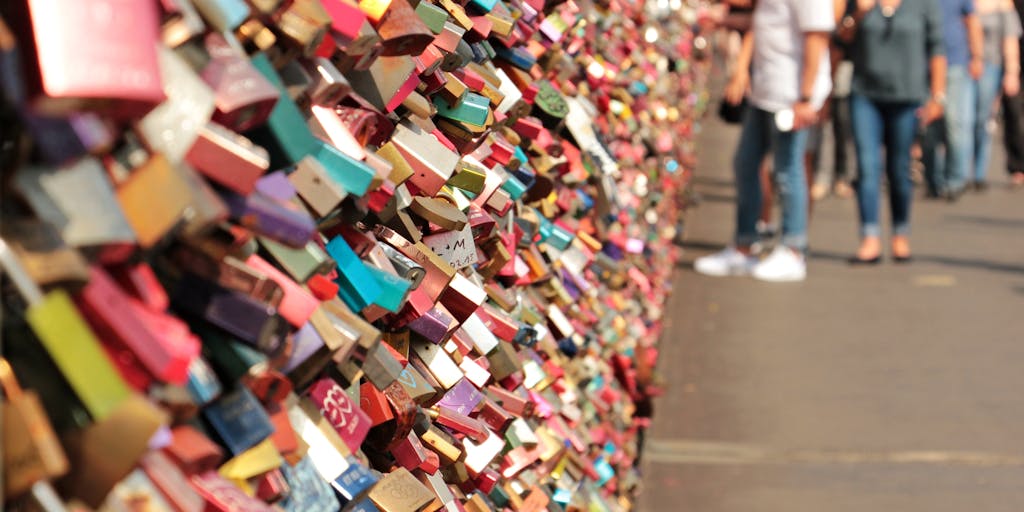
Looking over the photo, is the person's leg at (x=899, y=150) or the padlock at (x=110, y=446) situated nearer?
the padlock at (x=110, y=446)

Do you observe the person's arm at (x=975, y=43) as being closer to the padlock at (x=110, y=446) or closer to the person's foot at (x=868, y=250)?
the person's foot at (x=868, y=250)

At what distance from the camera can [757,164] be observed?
9.58 meters

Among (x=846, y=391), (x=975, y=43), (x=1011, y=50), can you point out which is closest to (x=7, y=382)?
(x=846, y=391)

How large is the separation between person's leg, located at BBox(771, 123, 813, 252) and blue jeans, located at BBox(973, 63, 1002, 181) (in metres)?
5.54

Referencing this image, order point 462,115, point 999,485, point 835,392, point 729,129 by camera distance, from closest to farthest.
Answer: point 462,115, point 999,485, point 835,392, point 729,129

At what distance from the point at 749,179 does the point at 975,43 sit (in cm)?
373

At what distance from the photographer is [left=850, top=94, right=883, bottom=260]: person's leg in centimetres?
957

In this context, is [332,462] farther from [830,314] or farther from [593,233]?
[830,314]

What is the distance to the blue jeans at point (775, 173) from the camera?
30.0ft

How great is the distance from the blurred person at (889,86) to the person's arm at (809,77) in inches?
23.9

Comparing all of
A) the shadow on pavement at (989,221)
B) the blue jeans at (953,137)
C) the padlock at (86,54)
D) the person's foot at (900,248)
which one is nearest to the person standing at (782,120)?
the person's foot at (900,248)

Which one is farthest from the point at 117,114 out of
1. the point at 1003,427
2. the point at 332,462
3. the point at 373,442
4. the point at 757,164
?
the point at 757,164

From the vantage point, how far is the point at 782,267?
9.34 meters

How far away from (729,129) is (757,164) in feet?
34.8
